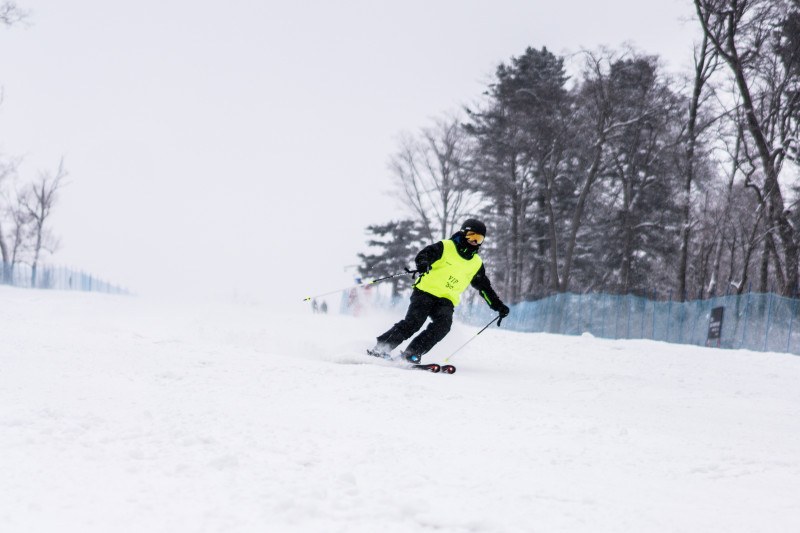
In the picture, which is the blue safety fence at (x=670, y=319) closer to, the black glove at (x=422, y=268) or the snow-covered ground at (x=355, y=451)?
the snow-covered ground at (x=355, y=451)

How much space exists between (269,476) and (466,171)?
2785 cm

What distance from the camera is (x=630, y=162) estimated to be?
25031 millimetres

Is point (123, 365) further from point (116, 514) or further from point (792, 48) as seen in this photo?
point (792, 48)

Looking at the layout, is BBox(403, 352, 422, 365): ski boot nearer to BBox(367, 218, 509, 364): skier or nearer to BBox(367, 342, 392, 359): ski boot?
BBox(367, 218, 509, 364): skier

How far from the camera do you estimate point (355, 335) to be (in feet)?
26.9

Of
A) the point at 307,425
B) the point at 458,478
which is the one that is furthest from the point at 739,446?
the point at 307,425

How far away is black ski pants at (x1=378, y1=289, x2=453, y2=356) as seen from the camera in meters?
6.70

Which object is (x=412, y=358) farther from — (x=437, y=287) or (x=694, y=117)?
(x=694, y=117)

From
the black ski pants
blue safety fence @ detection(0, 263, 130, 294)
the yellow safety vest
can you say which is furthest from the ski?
blue safety fence @ detection(0, 263, 130, 294)

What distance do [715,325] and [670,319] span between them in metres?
1.78

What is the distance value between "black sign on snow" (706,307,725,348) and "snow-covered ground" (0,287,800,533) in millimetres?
11423

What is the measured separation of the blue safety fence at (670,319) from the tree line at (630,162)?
1.14 meters

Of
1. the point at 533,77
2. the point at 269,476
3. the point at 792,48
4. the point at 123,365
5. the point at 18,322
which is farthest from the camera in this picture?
the point at 533,77

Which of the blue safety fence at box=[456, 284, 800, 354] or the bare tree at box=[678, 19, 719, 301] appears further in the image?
the bare tree at box=[678, 19, 719, 301]
